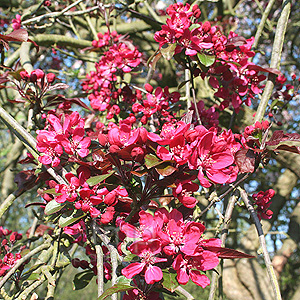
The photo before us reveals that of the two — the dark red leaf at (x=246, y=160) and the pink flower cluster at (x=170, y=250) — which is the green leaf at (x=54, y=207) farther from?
the dark red leaf at (x=246, y=160)

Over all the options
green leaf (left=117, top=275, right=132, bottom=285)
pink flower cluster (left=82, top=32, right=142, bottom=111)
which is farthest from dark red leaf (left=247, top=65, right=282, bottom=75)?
green leaf (left=117, top=275, right=132, bottom=285)

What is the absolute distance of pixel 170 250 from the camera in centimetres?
82

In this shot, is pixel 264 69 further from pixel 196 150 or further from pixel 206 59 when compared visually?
pixel 196 150

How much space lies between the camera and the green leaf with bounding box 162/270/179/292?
0.77 meters

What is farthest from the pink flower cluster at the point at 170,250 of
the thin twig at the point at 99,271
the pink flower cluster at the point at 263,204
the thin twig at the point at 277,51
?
the thin twig at the point at 277,51

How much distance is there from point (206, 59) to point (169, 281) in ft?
3.00

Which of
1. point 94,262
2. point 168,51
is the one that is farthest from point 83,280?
point 168,51

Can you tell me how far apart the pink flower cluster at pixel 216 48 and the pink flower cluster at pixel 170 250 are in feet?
2.58

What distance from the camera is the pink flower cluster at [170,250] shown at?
81 centimetres

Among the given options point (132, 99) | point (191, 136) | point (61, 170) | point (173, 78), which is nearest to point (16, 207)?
point (173, 78)

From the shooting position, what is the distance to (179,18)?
1.33 meters

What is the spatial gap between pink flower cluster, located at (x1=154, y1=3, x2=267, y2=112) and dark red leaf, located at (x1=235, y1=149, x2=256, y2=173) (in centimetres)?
47

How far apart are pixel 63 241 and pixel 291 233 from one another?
2610 mm

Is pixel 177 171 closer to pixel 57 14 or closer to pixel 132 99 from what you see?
pixel 132 99
